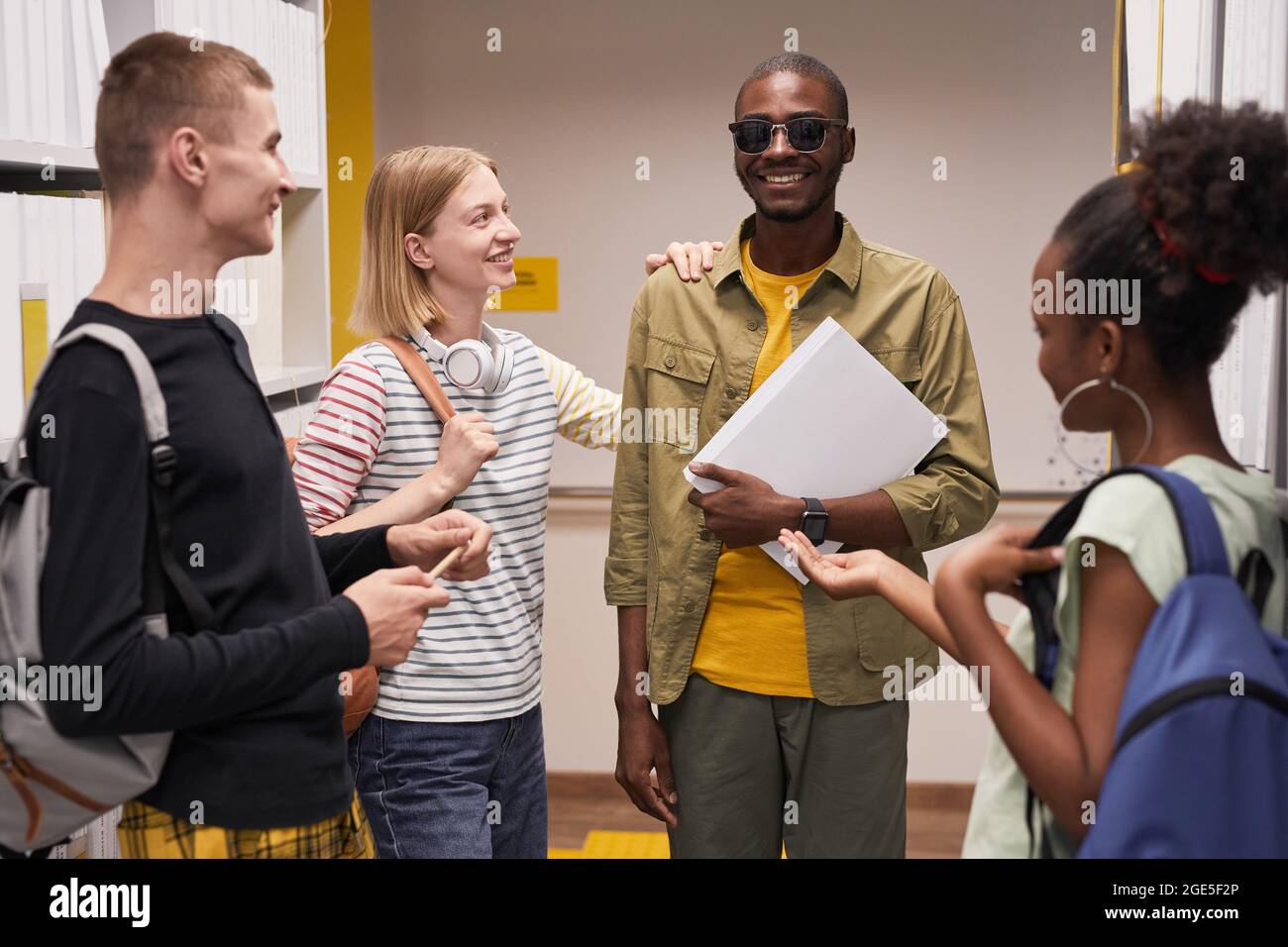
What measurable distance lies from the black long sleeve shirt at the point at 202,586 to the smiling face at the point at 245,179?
0.09 m

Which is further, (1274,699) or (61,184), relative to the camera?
(61,184)

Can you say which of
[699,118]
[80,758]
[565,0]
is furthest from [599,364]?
[80,758]

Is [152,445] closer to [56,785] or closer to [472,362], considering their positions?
[56,785]

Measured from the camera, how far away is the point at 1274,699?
3.16ft

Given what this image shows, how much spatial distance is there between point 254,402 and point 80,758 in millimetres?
370

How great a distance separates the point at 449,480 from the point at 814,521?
1.66 feet

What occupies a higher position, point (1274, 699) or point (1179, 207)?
point (1179, 207)

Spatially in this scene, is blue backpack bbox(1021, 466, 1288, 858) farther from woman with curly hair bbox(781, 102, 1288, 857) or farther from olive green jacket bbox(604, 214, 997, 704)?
olive green jacket bbox(604, 214, 997, 704)

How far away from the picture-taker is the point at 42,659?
3.41ft

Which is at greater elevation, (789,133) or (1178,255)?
(789,133)

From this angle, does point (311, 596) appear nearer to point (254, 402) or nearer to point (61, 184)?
point (254, 402)

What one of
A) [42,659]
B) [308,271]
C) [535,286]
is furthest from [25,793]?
[535,286]

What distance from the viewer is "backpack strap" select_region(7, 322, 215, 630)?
41.7 inches

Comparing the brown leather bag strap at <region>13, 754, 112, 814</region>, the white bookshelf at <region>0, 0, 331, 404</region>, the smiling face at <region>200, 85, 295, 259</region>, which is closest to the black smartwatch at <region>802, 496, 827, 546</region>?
the smiling face at <region>200, 85, 295, 259</region>
